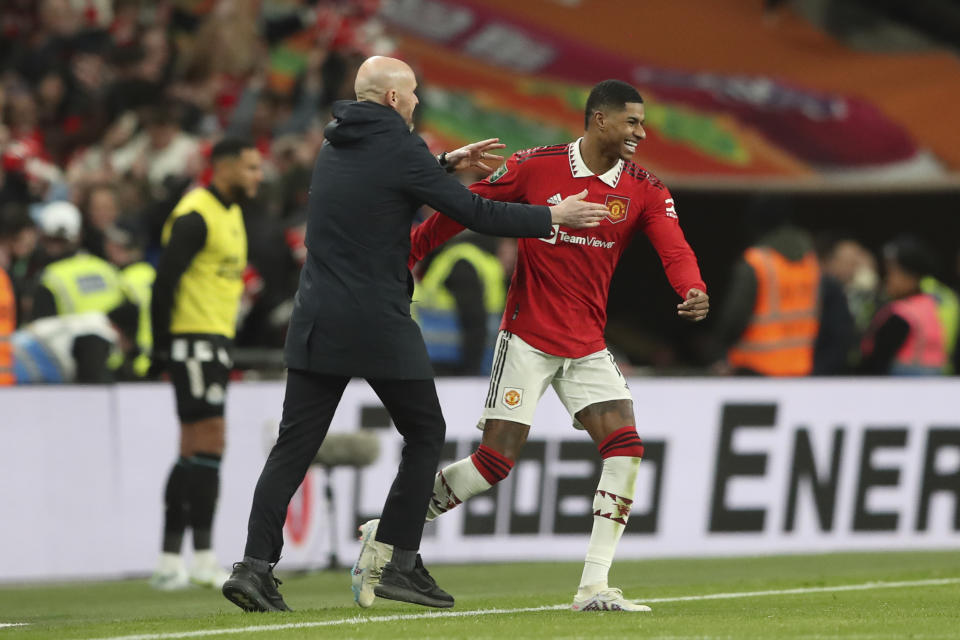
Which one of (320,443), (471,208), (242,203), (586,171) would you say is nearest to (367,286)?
(471,208)

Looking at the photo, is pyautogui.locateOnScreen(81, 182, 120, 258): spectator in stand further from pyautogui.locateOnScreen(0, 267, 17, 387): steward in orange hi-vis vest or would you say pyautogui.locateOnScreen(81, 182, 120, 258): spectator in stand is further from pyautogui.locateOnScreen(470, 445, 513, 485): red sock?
pyautogui.locateOnScreen(470, 445, 513, 485): red sock

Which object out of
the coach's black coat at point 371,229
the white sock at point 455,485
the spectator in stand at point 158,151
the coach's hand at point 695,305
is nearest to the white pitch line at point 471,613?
the white sock at point 455,485

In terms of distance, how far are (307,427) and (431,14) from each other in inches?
462

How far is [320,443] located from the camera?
7.42m

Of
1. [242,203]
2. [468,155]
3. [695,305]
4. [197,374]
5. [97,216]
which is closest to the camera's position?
[695,305]

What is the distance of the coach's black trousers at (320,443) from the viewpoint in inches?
288

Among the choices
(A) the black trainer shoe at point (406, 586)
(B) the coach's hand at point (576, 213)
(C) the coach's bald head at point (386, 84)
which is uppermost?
(C) the coach's bald head at point (386, 84)

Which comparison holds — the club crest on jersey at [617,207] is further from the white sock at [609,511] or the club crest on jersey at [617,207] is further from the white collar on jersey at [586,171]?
the white sock at [609,511]

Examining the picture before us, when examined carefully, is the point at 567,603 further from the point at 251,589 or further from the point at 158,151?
the point at 158,151

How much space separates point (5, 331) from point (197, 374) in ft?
5.56

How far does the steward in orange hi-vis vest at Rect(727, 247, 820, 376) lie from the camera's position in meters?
12.3

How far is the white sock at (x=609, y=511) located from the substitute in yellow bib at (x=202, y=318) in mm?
2912

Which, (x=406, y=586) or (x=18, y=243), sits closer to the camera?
(x=406, y=586)

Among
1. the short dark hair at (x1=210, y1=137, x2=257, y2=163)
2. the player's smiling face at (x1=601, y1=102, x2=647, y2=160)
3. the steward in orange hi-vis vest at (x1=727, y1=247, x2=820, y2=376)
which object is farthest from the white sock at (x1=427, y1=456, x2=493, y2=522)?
the steward in orange hi-vis vest at (x1=727, y1=247, x2=820, y2=376)
